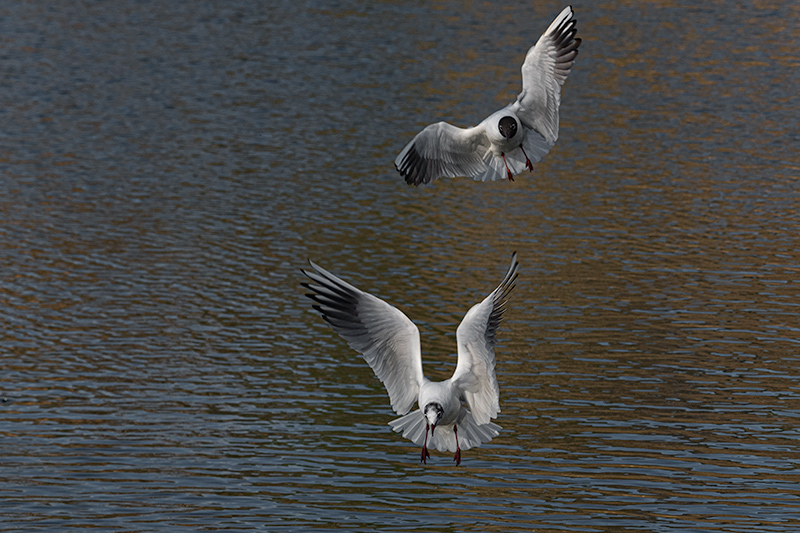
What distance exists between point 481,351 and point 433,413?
2.52 ft

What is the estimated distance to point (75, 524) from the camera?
41.7ft

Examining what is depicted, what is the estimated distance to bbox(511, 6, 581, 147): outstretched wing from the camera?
1298 centimetres

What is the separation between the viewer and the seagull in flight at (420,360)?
10820 mm

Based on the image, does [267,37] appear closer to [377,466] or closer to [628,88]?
[628,88]

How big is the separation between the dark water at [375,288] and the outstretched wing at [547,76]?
12.1 ft

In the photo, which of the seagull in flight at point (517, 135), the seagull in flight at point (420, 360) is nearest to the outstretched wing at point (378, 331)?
the seagull in flight at point (420, 360)

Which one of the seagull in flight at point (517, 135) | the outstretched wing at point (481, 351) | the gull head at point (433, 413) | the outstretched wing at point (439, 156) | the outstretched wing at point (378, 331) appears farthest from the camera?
the outstretched wing at point (439, 156)

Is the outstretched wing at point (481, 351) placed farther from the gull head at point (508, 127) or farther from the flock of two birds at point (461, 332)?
the gull head at point (508, 127)

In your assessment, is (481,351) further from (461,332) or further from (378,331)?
(378,331)

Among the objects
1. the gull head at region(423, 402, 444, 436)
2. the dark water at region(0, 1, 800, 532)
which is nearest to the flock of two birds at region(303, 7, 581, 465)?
the gull head at region(423, 402, 444, 436)

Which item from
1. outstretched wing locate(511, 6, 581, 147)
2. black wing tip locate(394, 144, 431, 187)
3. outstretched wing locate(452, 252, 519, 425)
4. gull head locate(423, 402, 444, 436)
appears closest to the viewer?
gull head locate(423, 402, 444, 436)

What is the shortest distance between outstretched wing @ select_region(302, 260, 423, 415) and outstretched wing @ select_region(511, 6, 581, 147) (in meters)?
3.02

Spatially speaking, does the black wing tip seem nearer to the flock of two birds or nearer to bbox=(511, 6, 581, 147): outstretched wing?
the flock of two birds

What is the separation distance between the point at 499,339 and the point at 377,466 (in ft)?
14.1
